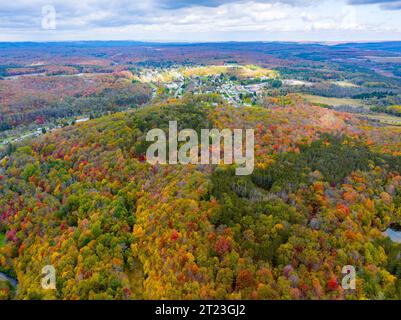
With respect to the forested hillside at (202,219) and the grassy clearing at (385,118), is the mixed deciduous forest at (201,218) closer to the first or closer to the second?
the forested hillside at (202,219)

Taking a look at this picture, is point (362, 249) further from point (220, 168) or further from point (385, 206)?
point (220, 168)

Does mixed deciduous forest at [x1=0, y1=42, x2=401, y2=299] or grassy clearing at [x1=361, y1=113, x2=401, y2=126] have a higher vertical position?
grassy clearing at [x1=361, y1=113, x2=401, y2=126]

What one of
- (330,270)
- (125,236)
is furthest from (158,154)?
(330,270)

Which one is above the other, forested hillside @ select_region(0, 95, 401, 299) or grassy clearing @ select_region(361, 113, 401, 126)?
grassy clearing @ select_region(361, 113, 401, 126)

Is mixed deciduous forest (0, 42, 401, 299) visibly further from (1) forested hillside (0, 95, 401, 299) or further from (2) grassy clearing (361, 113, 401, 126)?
(2) grassy clearing (361, 113, 401, 126)

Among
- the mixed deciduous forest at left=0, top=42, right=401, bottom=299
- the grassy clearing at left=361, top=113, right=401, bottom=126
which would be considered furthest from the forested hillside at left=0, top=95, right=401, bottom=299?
the grassy clearing at left=361, top=113, right=401, bottom=126

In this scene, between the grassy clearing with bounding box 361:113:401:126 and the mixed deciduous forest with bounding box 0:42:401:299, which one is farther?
the grassy clearing with bounding box 361:113:401:126

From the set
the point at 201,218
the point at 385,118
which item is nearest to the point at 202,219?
the point at 201,218

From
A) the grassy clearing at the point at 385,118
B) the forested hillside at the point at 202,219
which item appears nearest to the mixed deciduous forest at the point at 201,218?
the forested hillside at the point at 202,219
